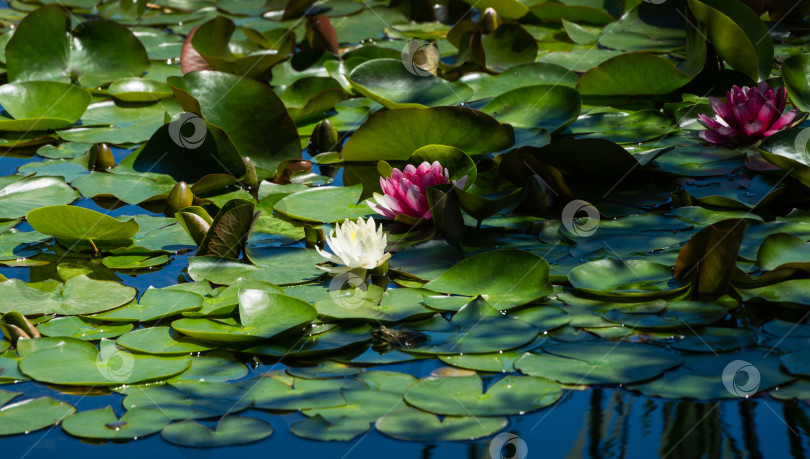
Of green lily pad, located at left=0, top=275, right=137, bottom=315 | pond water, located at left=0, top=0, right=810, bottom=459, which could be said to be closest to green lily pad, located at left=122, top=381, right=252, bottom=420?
pond water, located at left=0, top=0, right=810, bottom=459

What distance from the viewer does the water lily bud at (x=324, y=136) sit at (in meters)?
2.95

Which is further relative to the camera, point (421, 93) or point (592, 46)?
point (592, 46)

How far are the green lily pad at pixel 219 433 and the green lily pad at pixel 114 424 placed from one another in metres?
0.04

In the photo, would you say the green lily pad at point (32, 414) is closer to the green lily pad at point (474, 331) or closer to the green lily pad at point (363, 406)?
the green lily pad at point (363, 406)

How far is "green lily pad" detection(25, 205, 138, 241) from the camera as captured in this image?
212cm


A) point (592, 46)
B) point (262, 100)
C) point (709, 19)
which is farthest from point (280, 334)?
point (592, 46)

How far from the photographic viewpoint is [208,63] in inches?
136

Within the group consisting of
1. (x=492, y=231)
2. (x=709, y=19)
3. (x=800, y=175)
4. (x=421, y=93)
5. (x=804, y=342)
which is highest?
(x=709, y=19)

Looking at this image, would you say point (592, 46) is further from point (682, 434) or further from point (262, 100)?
point (682, 434)

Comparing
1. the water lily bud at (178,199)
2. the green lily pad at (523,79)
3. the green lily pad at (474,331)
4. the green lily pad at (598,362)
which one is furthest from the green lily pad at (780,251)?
the water lily bud at (178,199)

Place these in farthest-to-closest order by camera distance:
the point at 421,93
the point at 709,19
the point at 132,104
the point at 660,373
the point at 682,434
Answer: the point at 132,104 < the point at 421,93 < the point at 709,19 < the point at 660,373 < the point at 682,434

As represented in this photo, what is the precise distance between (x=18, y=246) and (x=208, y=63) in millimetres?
1450

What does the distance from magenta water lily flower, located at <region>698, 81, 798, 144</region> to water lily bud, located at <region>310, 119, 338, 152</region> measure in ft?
4.34

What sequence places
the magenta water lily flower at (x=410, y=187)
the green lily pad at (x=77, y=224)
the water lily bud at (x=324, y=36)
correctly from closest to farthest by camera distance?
the green lily pad at (x=77, y=224) → the magenta water lily flower at (x=410, y=187) → the water lily bud at (x=324, y=36)
